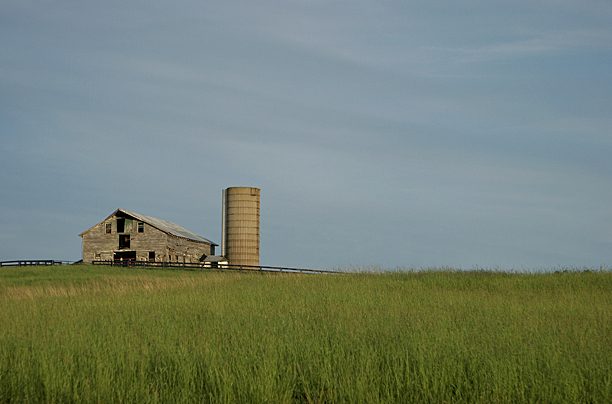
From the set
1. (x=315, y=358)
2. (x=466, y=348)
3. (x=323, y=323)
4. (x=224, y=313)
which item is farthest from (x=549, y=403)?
(x=224, y=313)

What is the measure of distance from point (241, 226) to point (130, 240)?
12.7m

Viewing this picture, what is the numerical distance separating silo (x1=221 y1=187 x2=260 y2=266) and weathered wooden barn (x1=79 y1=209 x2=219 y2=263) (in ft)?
22.8

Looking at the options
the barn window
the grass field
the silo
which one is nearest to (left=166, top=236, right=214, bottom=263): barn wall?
the barn window

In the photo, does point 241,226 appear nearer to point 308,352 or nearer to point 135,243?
point 135,243

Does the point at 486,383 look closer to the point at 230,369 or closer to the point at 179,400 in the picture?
the point at 230,369

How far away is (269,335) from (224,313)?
3.71 meters

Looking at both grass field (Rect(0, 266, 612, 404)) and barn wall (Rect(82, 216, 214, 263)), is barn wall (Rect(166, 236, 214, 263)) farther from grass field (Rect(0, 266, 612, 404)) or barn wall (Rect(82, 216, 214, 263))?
grass field (Rect(0, 266, 612, 404))

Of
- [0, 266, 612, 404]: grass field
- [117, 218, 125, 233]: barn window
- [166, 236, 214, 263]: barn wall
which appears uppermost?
[117, 218, 125, 233]: barn window

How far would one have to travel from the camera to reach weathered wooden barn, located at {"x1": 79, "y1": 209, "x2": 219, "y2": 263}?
1944 inches

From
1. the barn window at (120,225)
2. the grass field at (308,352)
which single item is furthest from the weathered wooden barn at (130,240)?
the grass field at (308,352)

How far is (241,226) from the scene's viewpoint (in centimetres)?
4656

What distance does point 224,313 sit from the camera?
1301 centimetres

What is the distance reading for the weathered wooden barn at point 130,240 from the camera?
1944 inches

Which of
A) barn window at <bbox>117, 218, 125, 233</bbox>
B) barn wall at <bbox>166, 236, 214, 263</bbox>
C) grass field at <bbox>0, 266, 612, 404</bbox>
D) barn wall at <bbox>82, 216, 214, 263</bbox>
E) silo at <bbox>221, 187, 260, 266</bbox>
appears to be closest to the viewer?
grass field at <bbox>0, 266, 612, 404</bbox>
